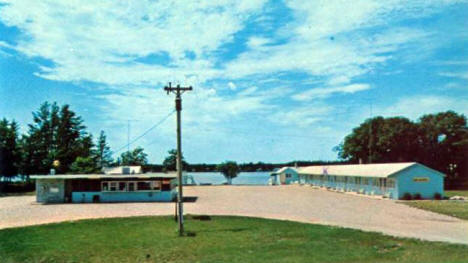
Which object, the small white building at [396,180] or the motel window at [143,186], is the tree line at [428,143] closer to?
the small white building at [396,180]

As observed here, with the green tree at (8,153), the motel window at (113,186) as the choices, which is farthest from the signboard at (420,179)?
the green tree at (8,153)

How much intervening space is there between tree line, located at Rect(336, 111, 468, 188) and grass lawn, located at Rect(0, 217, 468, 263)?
180 feet

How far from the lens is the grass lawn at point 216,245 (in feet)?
51.6

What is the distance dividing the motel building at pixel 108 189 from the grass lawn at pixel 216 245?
18965 millimetres

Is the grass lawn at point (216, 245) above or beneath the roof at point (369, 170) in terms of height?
beneath

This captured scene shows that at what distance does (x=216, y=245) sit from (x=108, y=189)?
1121 inches

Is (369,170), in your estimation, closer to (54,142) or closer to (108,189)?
(108,189)

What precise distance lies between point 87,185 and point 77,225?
1998cm

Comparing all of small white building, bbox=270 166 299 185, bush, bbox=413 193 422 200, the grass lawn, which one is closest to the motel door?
bush, bbox=413 193 422 200

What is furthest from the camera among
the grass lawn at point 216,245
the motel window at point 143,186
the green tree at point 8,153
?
the green tree at point 8,153

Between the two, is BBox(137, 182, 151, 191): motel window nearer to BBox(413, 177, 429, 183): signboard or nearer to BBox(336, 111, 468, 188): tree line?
BBox(413, 177, 429, 183): signboard

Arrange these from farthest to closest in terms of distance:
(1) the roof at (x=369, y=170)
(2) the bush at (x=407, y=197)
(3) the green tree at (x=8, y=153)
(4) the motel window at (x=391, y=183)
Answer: (3) the green tree at (x=8, y=153), (1) the roof at (x=369, y=170), (4) the motel window at (x=391, y=183), (2) the bush at (x=407, y=197)

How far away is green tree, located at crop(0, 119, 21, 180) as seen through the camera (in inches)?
2672

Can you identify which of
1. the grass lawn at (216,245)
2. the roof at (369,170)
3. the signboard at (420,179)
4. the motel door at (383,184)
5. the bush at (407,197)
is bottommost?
the bush at (407,197)
